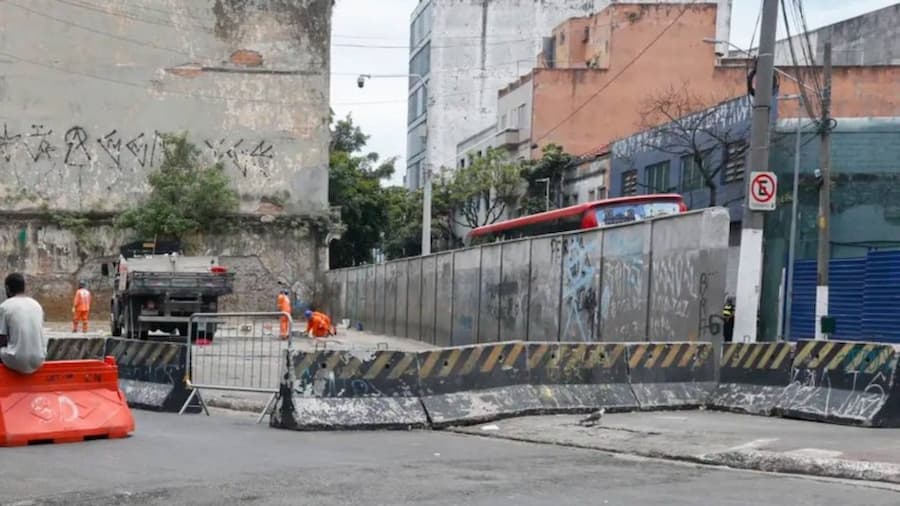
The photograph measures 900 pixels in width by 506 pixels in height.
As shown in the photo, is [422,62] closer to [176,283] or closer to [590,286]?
[176,283]

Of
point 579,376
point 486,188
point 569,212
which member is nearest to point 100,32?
point 486,188

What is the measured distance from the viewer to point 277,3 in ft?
152

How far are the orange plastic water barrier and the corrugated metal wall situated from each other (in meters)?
21.1

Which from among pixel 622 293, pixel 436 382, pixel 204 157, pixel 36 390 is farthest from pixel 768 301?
pixel 36 390

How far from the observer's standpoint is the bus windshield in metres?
26.1

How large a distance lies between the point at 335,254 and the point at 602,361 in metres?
52.7

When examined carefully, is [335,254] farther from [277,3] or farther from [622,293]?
[622,293]

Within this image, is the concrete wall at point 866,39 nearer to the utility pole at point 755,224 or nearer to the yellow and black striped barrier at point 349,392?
the utility pole at point 755,224

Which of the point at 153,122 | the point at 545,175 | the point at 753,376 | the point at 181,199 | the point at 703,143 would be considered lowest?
the point at 753,376

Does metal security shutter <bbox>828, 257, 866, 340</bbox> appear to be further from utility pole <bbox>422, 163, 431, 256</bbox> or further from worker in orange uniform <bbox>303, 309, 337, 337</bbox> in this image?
worker in orange uniform <bbox>303, 309, 337, 337</bbox>

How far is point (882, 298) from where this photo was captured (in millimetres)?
27891

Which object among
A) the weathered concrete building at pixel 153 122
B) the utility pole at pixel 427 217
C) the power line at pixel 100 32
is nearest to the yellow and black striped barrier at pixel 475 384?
the utility pole at pixel 427 217

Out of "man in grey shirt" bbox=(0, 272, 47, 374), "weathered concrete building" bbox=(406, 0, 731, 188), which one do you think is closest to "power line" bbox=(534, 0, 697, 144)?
"weathered concrete building" bbox=(406, 0, 731, 188)

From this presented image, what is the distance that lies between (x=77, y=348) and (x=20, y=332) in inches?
227
